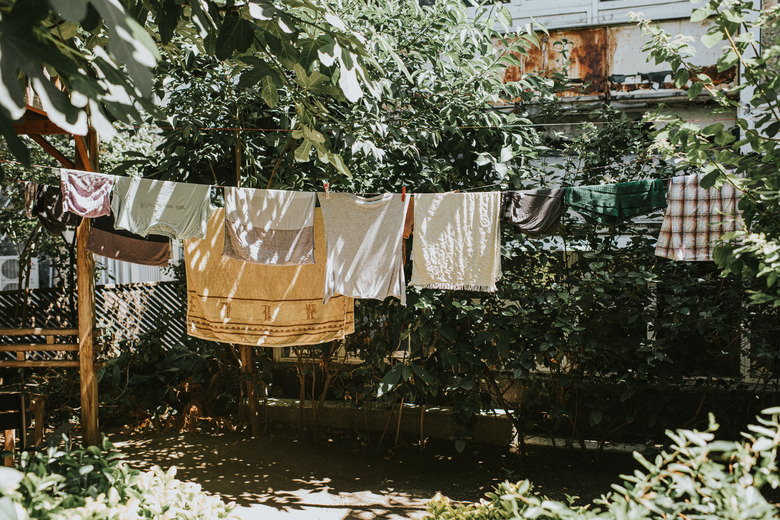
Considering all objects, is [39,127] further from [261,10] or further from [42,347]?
[261,10]

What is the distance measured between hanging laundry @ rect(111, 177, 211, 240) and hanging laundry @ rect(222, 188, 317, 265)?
0.77 feet

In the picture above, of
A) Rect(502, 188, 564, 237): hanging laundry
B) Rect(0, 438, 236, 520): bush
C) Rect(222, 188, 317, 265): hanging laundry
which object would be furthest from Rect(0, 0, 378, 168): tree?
Rect(502, 188, 564, 237): hanging laundry

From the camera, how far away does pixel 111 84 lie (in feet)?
6.73

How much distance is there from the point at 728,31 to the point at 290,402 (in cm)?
598

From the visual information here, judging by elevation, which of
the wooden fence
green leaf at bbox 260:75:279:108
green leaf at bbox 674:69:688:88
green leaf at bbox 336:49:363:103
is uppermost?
green leaf at bbox 674:69:688:88

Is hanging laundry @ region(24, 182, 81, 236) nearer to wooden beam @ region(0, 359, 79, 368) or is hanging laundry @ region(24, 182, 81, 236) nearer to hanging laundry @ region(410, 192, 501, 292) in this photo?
wooden beam @ region(0, 359, 79, 368)

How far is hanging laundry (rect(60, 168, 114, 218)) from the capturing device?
14.8ft


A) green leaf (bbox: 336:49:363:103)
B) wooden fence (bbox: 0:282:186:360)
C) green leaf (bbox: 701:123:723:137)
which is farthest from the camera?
wooden fence (bbox: 0:282:186:360)

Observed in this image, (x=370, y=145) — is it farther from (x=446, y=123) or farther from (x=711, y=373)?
(x=711, y=373)

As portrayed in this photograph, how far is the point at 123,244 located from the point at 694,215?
15.4 feet

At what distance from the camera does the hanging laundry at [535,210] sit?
15.1 feet

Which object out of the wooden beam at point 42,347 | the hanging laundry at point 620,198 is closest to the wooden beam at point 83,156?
the wooden beam at point 42,347

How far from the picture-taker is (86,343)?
5.07 meters

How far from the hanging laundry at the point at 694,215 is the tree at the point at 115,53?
2816 millimetres
